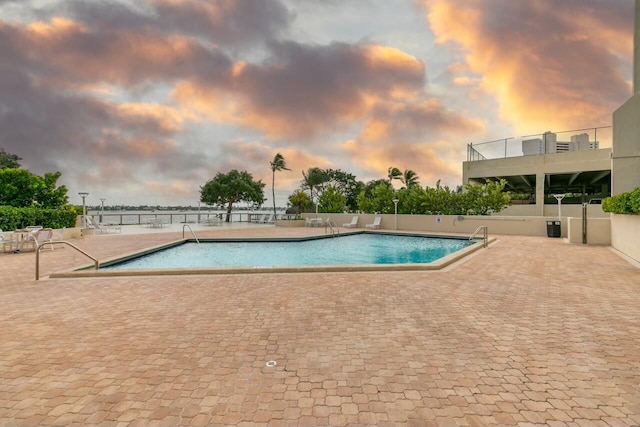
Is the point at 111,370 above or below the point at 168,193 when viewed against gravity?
below

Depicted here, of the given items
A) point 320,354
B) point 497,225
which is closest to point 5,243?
point 320,354

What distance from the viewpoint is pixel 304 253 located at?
11.8m

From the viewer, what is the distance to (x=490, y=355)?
284 centimetres

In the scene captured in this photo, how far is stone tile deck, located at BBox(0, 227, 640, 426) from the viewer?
2059 millimetres

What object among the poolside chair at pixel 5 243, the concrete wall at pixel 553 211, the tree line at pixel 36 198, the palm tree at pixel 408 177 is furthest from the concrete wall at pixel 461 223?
the palm tree at pixel 408 177

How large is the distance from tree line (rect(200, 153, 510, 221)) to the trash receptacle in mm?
3923

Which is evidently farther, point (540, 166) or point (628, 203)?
point (540, 166)

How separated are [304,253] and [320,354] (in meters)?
8.93

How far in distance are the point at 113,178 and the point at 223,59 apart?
57.7 ft

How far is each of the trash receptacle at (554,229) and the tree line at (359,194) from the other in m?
3.92

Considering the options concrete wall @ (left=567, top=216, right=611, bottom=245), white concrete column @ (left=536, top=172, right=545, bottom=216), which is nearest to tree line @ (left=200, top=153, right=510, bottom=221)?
white concrete column @ (left=536, top=172, right=545, bottom=216)

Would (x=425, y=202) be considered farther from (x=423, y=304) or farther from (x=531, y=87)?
(x=423, y=304)

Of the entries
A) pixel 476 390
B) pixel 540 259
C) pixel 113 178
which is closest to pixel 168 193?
pixel 113 178

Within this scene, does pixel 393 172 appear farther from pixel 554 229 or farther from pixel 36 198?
pixel 36 198
